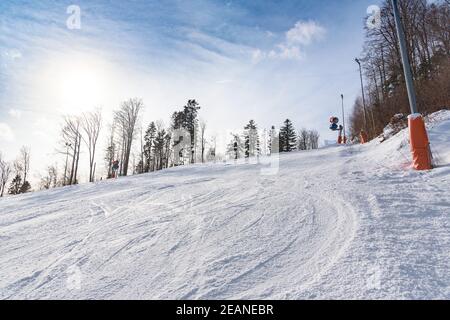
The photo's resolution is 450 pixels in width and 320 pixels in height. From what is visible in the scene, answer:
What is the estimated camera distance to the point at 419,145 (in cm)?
598

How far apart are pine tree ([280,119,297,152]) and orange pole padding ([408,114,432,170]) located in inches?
2286

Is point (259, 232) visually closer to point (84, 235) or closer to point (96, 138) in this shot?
point (84, 235)

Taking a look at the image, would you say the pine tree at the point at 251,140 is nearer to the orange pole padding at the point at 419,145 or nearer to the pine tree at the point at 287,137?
the pine tree at the point at 287,137

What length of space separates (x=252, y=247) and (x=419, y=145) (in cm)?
537

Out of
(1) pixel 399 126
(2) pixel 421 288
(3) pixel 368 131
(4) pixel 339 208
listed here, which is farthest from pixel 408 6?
(2) pixel 421 288

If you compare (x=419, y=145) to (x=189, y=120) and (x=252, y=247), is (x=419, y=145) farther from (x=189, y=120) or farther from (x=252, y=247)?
(x=189, y=120)

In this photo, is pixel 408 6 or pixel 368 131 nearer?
pixel 408 6

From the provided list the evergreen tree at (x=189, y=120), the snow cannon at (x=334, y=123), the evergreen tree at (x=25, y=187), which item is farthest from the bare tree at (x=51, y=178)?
the snow cannon at (x=334, y=123)

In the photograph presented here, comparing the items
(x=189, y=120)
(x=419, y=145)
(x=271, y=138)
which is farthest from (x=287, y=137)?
(x=419, y=145)

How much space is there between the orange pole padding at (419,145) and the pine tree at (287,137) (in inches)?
2286

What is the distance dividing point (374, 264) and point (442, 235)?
1149mm

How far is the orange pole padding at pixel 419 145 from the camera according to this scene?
5828mm

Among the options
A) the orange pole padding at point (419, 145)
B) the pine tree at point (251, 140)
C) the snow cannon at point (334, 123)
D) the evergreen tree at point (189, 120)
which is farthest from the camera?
the pine tree at point (251, 140)
